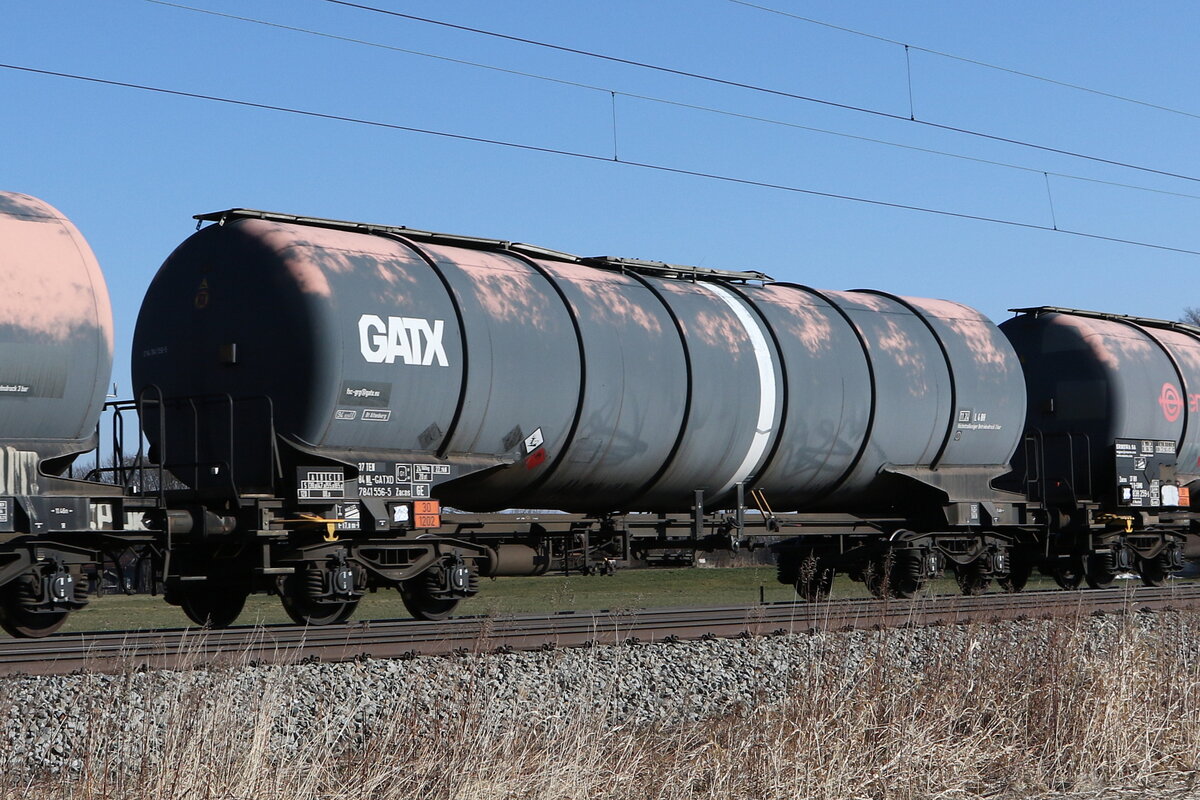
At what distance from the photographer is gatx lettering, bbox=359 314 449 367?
12.9m

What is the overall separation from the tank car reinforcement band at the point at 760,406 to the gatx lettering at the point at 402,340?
402 cm

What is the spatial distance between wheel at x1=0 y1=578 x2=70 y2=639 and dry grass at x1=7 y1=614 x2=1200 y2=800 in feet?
11.3

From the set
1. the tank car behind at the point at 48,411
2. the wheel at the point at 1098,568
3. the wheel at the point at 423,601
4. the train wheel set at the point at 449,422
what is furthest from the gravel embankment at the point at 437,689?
the wheel at the point at 1098,568

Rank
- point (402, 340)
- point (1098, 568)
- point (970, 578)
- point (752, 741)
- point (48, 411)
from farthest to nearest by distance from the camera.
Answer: point (1098, 568) → point (970, 578) → point (402, 340) → point (48, 411) → point (752, 741)

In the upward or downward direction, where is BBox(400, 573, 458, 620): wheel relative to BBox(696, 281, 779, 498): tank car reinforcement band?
downward

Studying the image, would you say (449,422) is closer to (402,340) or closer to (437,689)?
(402,340)

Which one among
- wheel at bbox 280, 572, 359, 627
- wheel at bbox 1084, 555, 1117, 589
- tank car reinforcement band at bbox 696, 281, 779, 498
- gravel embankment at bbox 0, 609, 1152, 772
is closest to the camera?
gravel embankment at bbox 0, 609, 1152, 772

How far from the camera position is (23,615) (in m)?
11.6

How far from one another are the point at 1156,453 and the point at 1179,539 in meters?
1.82

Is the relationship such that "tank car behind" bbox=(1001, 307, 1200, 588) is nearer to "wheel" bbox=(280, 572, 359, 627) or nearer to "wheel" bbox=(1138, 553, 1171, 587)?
"wheel" bbox=(1138, 553, 1171, 587)

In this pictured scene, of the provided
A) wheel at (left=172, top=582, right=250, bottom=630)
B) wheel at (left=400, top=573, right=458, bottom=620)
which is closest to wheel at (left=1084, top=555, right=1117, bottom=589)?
wheel at (left=400, top=573, right=458, bottom=620)

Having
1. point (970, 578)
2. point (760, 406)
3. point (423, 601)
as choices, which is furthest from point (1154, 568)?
point (423, 601)

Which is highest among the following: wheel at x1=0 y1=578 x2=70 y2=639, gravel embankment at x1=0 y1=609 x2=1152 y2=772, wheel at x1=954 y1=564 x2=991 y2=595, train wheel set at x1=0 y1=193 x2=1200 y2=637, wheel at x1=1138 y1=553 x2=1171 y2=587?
train wheel set at x1=0 y1=193 x2=1200 y2=637

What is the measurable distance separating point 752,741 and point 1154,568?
1517cm
